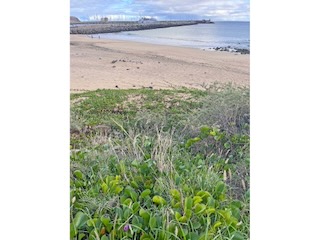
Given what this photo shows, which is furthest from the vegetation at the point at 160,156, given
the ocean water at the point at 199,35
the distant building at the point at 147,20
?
the distant building at the point at 147,20

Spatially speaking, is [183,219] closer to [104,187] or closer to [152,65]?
[104,187]

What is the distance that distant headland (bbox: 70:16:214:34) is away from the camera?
110 inches

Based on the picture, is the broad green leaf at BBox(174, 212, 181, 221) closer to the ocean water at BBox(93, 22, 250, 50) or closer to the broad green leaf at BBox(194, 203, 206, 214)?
the broad green leaf at BBox(194, 203, 206, 214)

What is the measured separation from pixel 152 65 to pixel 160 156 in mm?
507

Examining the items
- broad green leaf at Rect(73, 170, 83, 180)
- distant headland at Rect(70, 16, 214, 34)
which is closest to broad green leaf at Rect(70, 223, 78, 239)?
broad green leaf at Rect(73, 170, 83, 180)

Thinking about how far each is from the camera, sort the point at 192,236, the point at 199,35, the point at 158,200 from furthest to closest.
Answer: the point at 199,35 → the point at 158,200 → the point at 192,236

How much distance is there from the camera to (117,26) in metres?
2.85

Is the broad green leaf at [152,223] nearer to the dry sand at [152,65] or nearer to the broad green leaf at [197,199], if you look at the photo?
the broad green leaf at [197,199]

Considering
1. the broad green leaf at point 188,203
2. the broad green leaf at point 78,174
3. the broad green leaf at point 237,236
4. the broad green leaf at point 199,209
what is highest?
the broad green leaf at point 78,174

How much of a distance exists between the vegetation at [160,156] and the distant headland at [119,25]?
13.6 inches

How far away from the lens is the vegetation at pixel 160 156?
2678 millimetres

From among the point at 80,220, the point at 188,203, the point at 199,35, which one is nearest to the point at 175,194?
the point at 188,203
